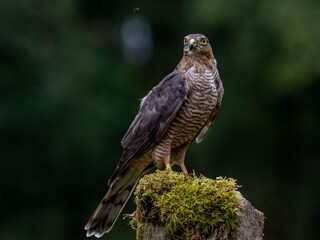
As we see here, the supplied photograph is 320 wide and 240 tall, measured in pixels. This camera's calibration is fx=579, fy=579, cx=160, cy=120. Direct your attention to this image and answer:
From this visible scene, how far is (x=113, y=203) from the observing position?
5395 millimetres

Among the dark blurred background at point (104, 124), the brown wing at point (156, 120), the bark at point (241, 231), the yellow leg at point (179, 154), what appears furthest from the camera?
the dark blurred background at point (104, 124)

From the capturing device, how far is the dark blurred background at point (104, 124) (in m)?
9.99

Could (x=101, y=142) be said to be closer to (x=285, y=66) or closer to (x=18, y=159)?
(x=18, y=159)

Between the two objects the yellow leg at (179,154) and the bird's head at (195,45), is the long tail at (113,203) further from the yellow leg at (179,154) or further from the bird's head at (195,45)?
the bird's head at (195,45)

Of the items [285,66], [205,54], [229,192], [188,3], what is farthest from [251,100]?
[229,192]

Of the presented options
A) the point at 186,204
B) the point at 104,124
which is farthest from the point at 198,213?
the point at 104,124

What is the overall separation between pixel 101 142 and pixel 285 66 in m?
3.53

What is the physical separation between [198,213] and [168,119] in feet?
4.72

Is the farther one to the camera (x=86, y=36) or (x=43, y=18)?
(x=86, y=36)

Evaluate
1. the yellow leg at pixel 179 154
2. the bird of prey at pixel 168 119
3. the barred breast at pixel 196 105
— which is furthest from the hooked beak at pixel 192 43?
the yellow leg at pixel 179 154

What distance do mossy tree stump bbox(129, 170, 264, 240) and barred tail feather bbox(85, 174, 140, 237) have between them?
111cm

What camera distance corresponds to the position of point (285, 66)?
359 inches

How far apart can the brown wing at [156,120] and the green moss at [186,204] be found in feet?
3.03

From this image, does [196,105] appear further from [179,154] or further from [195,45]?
[179,154]
